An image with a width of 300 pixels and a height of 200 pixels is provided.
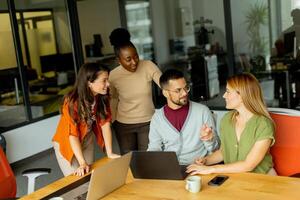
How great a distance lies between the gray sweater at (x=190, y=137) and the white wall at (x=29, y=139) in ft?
9.77

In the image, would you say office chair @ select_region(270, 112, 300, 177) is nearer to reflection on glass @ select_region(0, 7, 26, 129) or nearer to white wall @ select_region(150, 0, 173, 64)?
reflection on glass @ select_region(0, 7, 26, 129)

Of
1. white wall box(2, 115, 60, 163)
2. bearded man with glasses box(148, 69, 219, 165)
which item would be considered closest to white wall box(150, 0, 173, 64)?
white wall box(2, 115, 60, 163)

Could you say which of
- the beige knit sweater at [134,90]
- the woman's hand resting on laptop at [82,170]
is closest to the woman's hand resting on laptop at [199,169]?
the woman's hand resting on laptop at [82,170]

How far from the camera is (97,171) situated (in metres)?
1.71

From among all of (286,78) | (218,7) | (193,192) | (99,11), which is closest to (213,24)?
(218,7)

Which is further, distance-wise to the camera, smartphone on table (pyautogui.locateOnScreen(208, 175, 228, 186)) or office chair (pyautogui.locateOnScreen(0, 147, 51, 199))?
office chair (pyautogui.locateOnScreen(0, 147, 51, 199))

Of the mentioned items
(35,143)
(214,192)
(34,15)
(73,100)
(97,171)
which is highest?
(34,15)

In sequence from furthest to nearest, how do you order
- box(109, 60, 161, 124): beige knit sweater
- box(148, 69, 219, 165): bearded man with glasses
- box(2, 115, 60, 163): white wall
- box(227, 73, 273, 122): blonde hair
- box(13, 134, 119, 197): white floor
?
box(2, 115, 60, 163): white wall < box(13, 134, 119, 197): white floor < box(109, 60, 161, 124): beige knit sweater < box(148, 69, 219, 165): bearded man with glasses < box(227, 73, 273, 122): blonde hair

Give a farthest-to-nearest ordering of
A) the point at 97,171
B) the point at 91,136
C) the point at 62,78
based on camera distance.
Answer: the point at 62,78, the point at 91,136, the point at 97,171

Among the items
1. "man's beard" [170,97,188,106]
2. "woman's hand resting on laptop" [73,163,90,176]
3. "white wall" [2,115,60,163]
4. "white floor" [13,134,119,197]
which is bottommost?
"white floor" [13,134,119,197]

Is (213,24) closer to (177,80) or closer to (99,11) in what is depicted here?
(99,11)

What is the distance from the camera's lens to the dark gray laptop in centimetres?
189

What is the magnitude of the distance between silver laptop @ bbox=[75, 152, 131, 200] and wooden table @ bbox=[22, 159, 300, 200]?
0.12ft

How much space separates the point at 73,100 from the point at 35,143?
9.84 feet
